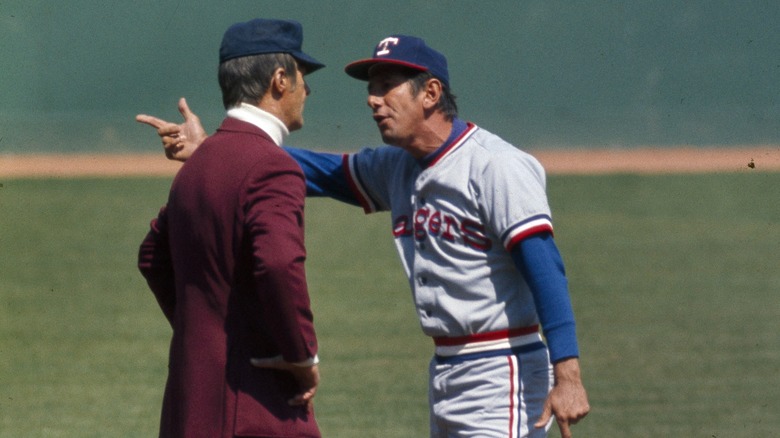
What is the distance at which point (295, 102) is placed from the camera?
3375 millimetres

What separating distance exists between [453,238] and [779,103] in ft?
71.2

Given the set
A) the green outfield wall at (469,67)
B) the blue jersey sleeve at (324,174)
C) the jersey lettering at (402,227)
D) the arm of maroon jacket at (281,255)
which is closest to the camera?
the arm of maroon jacket at (281,255)

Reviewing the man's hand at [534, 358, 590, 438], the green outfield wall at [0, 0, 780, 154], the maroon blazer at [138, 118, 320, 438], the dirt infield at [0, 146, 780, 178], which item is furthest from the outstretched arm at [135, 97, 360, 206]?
the dirt infield at [0, 146, 780, 178]

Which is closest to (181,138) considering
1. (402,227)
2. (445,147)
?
(402,227)

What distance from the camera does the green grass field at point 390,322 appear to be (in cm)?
656

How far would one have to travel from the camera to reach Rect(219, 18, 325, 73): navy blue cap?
333 centimetres

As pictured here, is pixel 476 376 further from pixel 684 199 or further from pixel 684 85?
pixel 684 85

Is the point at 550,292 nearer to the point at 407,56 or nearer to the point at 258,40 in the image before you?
the point at 407,56

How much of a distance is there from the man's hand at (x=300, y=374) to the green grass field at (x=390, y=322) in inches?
117

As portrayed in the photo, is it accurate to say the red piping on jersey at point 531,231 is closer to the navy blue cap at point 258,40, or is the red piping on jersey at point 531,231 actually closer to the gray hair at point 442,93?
the gray hair at point 442,93

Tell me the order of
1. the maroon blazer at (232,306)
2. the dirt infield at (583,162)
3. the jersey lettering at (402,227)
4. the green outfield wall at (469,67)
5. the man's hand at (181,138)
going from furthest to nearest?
the dirt infield at (583,162), the green outfield wall at (469,67), the man's hand at (181,138), the jersey lettering at (402,227), the maroon blazer at (232,306)

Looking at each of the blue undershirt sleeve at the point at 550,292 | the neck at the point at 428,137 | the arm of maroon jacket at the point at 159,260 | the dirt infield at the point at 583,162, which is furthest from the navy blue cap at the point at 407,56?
the dirt infield at the point at 583,162

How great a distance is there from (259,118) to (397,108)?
1.63ft

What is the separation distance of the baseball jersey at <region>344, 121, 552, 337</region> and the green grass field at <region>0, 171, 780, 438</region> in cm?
270
